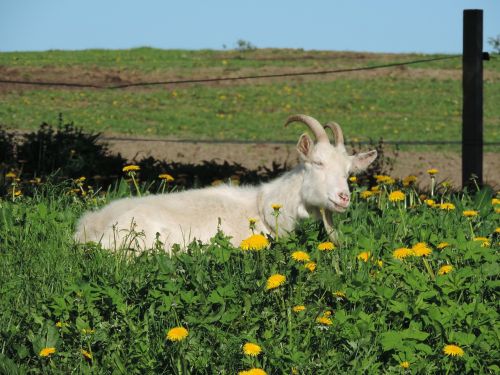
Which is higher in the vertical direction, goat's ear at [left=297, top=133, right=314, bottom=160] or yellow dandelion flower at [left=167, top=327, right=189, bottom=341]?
goat's ear at [left=297, top=133, right=314, bottom=160]

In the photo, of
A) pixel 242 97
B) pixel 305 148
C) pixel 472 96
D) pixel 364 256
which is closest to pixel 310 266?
pixel 364 256

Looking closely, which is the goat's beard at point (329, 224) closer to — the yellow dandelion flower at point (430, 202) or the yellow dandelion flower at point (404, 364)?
the yellow dandelion flower at point (430, 202)

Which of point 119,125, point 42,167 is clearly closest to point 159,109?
point 119,125

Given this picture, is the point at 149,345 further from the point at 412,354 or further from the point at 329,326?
the point at 412,354

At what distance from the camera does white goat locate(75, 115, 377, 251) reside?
7285 mm

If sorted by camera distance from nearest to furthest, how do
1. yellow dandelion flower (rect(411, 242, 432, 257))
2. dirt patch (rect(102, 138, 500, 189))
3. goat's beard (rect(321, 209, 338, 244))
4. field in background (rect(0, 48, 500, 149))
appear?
yellow dandelion flower (rect(411, 242, 432, 257)), goat's beard (rect(321, 209, 338, 244)), dirt patch (rect(102, 138, 500, 189)), field in background (rect(0, 48, 500, 149))

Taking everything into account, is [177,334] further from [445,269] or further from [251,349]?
[445,269]

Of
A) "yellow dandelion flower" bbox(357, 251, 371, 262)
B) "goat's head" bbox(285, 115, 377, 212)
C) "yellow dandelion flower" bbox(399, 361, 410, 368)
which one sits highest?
"goat's head" bbox(285, 115, 377, 212)

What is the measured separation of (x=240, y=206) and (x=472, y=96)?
3615 millimetres

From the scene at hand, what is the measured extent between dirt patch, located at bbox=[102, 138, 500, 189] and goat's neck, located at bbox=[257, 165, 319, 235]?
7480 millimetres

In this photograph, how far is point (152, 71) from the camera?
32.4m

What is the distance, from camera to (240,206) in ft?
25.7

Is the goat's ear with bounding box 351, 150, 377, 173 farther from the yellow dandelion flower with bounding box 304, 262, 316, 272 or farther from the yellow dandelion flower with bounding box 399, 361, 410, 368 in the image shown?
the yellow dandelion flower with bounding box 399, 361, 410, 368

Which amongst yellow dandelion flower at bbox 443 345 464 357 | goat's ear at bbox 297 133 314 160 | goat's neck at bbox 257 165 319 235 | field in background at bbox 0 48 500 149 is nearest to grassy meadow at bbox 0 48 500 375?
yellow dandelion flower at bbox 443 345 464 357
